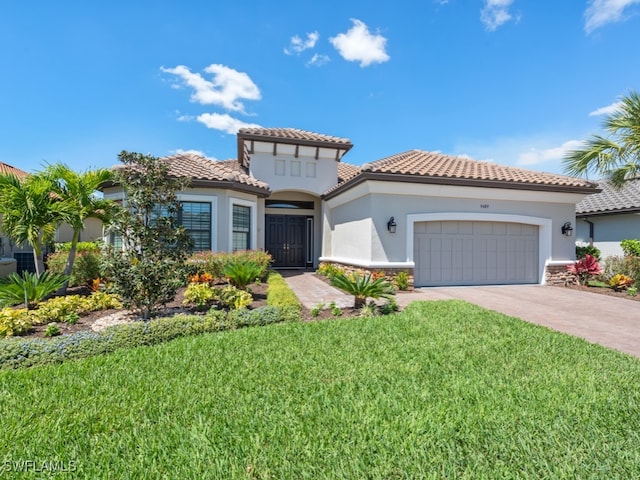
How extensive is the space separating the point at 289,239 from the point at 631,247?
15.6m

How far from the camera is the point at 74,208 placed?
9.09 meters

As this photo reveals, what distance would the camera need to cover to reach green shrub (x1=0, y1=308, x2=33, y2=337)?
5719 millimetres

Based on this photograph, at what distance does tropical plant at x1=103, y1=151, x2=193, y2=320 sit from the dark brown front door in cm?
1031

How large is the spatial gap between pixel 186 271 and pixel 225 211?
5685 mm

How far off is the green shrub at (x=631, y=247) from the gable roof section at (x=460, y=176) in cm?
362

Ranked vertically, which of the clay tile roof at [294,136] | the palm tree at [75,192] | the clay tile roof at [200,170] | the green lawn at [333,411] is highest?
the clay tile roof at [294,136]

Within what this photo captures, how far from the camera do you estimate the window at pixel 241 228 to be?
1291 centimetres

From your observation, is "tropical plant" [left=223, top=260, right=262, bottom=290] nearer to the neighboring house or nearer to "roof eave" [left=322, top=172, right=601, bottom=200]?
"roof eave" [left=322, top=172, right=601, bottom=200]

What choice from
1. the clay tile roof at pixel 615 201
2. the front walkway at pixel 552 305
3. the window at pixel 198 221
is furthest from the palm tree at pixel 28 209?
the clay tile roof at pixel 615 201

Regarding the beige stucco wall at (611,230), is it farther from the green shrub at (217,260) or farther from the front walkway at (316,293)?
the green shrub at (217,260)

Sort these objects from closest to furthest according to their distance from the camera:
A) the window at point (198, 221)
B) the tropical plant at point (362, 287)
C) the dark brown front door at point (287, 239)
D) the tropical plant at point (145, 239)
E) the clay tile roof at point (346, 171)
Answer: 1. the tropical plant at point (145, 239)
2. the tropical plant at point (362, 287)
3. the window at point (198, 221)
4. the clay tile roof at point (346, 171)
5. the dark brown front door at point (287, 239)

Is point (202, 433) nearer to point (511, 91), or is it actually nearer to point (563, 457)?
point (563, 457)

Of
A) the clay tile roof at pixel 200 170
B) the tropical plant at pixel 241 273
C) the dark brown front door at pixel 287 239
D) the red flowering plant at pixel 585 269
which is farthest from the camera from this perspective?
the dark brown front door at pixel 287 239

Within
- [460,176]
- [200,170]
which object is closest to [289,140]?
[200,170]
